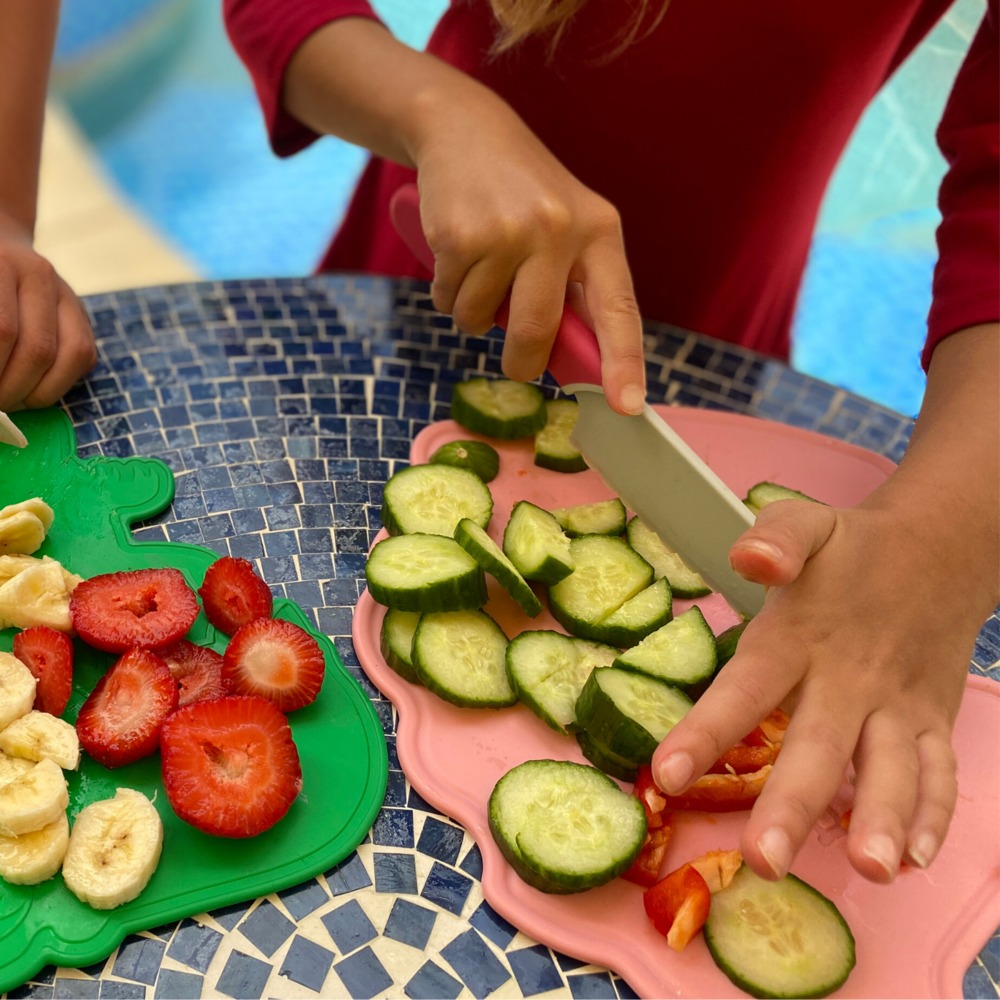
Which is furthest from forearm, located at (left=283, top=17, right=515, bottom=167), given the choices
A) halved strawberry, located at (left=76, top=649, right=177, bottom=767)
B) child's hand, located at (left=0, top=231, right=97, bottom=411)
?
halved strawberry, located at (left=76, top=649, right=177, bottom=767)

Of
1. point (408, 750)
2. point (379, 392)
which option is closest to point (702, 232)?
point (379, 392)

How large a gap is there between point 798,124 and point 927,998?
135 cm

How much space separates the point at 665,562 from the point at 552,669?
0.28 meters

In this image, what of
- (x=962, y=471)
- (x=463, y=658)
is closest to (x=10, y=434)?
(x=463, y=658)

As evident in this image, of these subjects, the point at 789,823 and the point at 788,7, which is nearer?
the point at 789,823

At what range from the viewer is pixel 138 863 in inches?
39.7

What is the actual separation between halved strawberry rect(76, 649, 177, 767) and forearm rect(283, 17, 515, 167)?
82 cm

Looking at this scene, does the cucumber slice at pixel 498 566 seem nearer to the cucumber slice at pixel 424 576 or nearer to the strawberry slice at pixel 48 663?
the cucumber slice at pixel 424 576

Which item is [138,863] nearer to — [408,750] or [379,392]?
[408,750]

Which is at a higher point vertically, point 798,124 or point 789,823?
point 798,124

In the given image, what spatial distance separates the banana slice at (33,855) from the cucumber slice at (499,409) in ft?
2.66

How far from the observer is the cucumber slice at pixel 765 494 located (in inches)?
58.7

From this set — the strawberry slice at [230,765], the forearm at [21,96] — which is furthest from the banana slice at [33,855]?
the forearm at [21,96]

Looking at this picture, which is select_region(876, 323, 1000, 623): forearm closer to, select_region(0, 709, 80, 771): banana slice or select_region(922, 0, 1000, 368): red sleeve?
select_region(922, 0, 1000, 368): red sleeve
